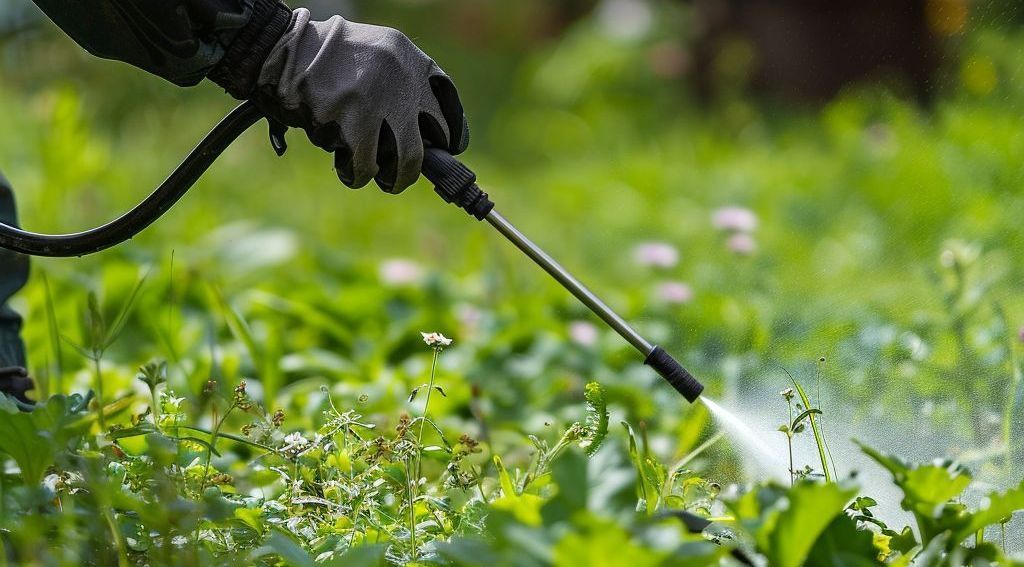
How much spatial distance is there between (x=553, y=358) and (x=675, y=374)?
0.95 meters

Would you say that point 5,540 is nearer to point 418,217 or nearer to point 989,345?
point 989,345

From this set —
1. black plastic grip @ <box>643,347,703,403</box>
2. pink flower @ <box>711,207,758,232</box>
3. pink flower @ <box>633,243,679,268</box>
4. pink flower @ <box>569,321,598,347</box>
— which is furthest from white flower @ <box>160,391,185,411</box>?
pink flower @ <box>711,207,758,232</box>

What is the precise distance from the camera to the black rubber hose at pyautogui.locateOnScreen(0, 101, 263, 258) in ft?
4.64

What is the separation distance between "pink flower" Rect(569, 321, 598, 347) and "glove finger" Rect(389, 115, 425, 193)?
1.03 metres

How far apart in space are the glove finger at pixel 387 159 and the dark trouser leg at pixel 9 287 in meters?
0.64

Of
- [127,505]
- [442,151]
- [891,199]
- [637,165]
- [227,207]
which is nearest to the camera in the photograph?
[127,505]

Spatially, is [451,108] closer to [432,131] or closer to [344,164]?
[432,131]

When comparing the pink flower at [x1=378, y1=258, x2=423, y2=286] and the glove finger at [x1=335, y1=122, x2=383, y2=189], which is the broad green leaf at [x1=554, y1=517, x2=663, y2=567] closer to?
the glove finger at [x1=335, y1=122, x2=383, y2=189]

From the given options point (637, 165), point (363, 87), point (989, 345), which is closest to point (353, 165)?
point (363, 87)

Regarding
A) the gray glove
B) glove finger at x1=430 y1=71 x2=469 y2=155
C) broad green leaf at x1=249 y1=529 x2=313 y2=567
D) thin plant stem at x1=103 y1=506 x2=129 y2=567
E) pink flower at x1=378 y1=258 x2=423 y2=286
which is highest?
pink flower at x1=378 y1=258 x2=423 y2=286

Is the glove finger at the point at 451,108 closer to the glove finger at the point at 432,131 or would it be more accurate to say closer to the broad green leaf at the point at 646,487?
the glove finger at the point at 432,131

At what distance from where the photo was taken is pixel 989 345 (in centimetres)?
195

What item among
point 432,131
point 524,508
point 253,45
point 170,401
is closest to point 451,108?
point 432,131

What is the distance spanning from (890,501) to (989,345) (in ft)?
1.73
